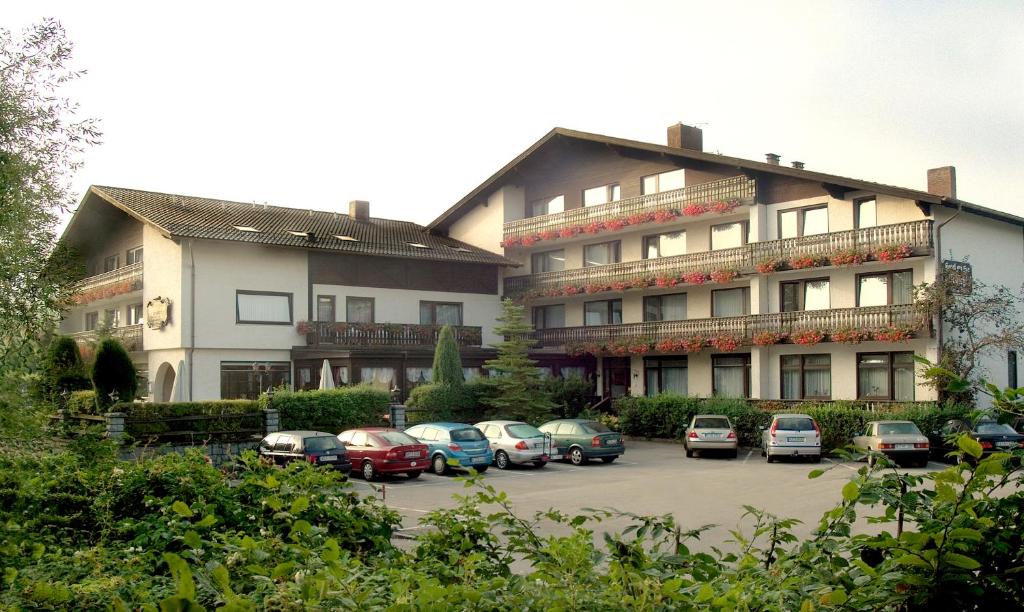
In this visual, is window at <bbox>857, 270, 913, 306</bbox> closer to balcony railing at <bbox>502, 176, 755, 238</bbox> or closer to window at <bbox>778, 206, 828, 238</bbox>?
window at <bbox>778, 206, 828, 238</bbox>

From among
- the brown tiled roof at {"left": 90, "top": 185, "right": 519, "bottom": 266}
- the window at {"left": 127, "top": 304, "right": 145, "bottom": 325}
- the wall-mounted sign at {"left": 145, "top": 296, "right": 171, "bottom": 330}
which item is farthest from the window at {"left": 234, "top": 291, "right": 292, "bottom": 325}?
the window at {"left": 127, "top": 304, "right": 145, "bottom": 325}

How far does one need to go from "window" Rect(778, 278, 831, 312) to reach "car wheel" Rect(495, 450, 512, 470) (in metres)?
14.8

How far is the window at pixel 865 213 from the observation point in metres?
33.9

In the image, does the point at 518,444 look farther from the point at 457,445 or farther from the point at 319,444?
the point at 319,444

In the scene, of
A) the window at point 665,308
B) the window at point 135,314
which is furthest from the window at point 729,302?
the window at point 135,314

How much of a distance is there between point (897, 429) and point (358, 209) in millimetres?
29487

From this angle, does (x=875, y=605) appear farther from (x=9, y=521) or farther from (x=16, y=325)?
(x=16, y=325)

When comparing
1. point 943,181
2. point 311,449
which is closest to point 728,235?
point 943,181

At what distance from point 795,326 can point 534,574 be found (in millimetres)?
33410

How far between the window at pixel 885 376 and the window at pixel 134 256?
31.5m

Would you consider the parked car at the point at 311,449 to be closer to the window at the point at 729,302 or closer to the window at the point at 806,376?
the window at the point at 806,376

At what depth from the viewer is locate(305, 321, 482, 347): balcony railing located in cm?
3866

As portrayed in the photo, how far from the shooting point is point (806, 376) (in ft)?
118

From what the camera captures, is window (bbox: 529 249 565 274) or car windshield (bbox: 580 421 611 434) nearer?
car windshield (bbox: 580 421 611 434)
